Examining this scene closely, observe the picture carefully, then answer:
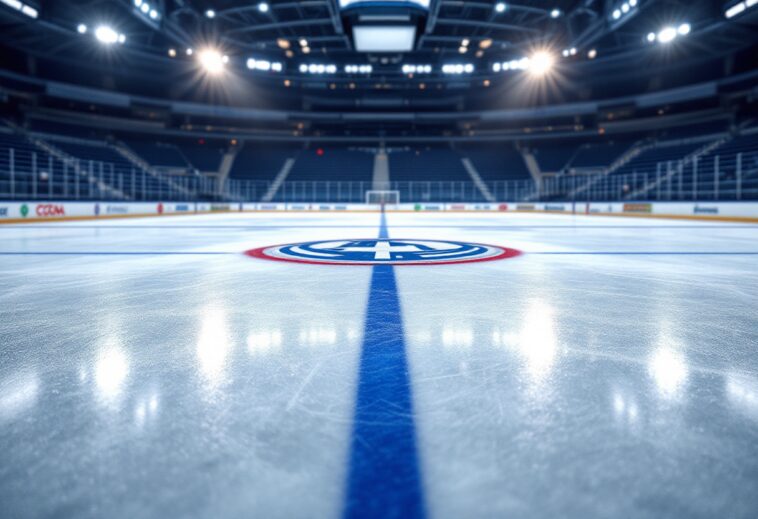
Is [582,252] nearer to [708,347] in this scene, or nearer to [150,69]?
[708,347]

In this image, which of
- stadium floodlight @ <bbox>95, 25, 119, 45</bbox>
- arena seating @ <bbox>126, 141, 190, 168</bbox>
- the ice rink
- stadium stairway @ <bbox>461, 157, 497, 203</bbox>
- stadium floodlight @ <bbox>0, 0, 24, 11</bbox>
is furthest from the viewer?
arena seating @ <bbox>126, 141, 190, 168</bbox>

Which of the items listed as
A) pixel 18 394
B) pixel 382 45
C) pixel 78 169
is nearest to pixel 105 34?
pixel 78 169

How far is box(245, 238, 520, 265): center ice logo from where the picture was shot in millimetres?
4785

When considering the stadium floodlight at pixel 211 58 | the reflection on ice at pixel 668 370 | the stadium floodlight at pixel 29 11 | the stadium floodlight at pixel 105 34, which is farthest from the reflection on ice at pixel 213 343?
the stadium floodlight at pixel 211 58

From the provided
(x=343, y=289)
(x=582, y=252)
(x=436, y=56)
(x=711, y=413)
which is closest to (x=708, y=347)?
(x=711, y=413)

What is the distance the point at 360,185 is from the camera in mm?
35469

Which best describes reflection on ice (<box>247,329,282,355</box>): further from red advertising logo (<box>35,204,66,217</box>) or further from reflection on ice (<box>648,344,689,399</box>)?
red advertising logo (<box>35,204,66,217</box>)

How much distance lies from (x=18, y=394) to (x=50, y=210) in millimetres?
16945

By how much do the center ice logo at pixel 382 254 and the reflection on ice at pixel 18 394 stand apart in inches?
124

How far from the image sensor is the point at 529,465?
104 cm

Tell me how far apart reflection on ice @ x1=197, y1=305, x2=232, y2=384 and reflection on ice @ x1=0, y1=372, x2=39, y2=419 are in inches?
19.9

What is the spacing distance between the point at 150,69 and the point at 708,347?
38.1 metres

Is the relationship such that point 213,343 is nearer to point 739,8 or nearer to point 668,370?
point 668,370

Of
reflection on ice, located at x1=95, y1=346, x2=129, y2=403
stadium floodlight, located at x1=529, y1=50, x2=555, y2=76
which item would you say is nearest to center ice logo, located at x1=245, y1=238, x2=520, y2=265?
reflection on ice, located at x1=95, y1=346, x2=129, y2=403
